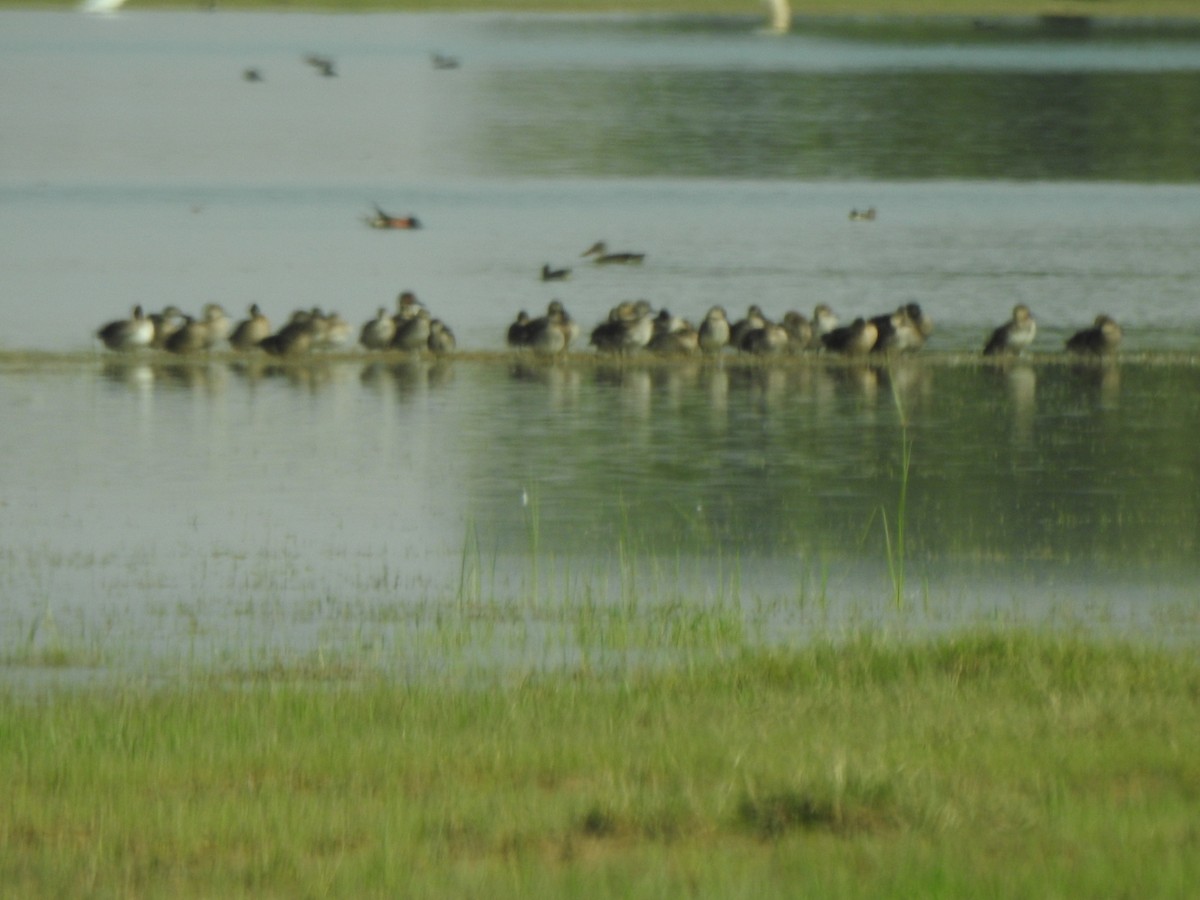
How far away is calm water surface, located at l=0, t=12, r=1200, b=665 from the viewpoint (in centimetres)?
1309

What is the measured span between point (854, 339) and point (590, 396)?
381cm

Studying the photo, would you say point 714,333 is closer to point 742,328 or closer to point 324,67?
point 742,328

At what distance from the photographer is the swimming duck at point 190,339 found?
2406 cm

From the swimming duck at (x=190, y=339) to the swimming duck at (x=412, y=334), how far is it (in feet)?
6.22

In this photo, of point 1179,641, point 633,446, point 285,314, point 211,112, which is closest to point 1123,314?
point 285,314

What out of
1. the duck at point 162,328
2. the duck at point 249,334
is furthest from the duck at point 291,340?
the duck at point 162,328

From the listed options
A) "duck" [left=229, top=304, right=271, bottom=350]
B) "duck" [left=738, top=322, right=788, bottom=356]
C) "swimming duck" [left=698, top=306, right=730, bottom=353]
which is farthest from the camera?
"duck" [left=229, top=304, right=271, bottom=350]

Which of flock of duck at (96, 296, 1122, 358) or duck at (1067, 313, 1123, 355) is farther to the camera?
duck at (1067, 313, 1123, 355)

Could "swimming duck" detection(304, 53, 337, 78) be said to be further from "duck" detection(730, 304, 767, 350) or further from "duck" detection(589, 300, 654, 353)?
"duck" detection(589, 300, 654, 353)

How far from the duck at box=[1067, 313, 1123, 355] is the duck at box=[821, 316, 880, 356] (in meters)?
2.13

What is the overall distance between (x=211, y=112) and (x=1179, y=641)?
76.7 m

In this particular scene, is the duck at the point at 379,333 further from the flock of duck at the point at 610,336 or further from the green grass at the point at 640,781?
the green grass at the point at 640,781

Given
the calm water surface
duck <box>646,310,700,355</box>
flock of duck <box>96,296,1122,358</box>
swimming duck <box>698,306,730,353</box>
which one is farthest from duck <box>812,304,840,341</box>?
duck <box>646,310,700,355</box>

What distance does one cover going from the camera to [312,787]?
8023mm
